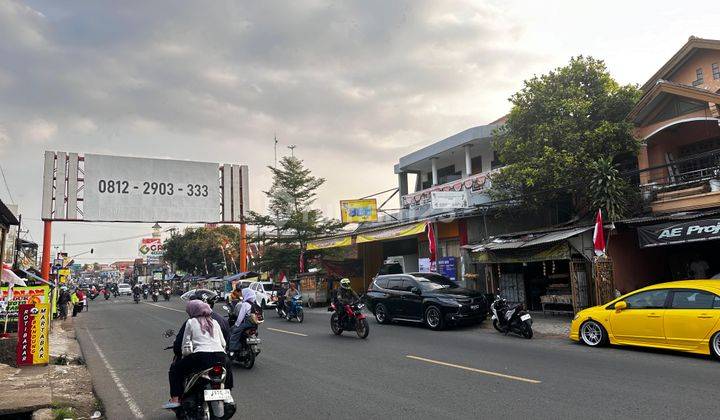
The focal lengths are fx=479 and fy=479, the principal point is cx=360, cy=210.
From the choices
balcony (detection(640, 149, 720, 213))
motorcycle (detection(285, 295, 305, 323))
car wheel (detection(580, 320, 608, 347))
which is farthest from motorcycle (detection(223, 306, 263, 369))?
balcony (detection(640, 149, 720, 213))

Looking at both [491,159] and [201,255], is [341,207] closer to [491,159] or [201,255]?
[491,159]

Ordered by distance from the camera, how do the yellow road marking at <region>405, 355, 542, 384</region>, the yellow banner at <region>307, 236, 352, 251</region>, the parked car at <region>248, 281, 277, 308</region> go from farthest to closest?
1. the yellow banner at <region>307, 236, 352, 251</region>
2. the parked car at <region>248, 281, 277, 308</region>
3. the yellow road marking at <region>405, 355, 542, 384</region>

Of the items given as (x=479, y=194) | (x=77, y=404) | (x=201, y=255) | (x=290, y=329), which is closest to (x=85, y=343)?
(x=290, y=329)

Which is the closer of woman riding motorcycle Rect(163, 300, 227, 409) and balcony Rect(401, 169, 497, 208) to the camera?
woman riding motorcycle Rect(163, 300, 227, 409)

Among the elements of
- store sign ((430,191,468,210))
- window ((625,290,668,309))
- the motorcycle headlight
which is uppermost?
store sign ((430,191,468,210))

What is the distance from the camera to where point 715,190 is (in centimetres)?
1437

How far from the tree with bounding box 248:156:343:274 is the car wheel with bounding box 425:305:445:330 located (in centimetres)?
1603

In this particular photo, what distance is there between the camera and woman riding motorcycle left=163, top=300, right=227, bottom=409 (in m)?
5.42

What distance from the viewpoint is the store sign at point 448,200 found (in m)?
20.6

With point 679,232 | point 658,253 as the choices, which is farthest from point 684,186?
point 658,253

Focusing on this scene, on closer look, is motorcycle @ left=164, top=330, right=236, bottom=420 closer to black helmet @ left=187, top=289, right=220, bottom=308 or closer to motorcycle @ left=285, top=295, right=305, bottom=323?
black helmet @ left=187, top=289, right=220, bottom=308

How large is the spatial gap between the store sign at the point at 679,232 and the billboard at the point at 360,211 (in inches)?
648

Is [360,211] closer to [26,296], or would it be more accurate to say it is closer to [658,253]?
[658,253]

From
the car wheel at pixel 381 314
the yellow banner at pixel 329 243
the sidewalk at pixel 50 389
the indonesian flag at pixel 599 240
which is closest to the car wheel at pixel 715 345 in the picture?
the indonesian flag at pixel 599 240
